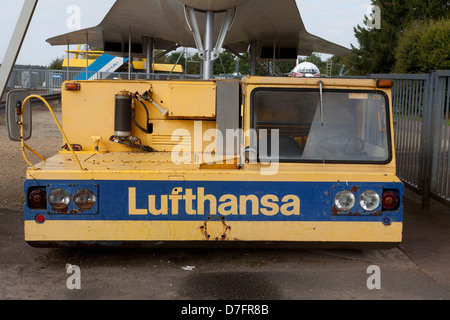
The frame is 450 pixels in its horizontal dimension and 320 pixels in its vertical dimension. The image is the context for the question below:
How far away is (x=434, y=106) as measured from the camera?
7949 mm

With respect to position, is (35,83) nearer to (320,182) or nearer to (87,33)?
(87,33)

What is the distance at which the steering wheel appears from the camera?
5086 mm

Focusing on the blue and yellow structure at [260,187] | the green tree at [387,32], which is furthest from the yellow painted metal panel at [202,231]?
the green tree at [387,32]

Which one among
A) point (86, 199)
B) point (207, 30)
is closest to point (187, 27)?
point (207, 30)

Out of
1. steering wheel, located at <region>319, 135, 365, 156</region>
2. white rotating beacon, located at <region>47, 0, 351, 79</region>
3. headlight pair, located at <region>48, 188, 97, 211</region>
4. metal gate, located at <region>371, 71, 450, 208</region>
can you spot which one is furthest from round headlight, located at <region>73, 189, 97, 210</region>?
white rotating beacon, located at <region>47, 0, 351, 79</region>

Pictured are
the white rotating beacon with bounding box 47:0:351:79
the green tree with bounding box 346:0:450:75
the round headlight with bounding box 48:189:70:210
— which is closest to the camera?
the round headlight with bounding box 48:189:70:210

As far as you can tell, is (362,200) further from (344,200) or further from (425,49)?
(425,49)

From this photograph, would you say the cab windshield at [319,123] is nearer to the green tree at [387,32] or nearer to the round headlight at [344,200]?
the round headlight at [344,200]

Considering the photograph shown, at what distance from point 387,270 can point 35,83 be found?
48.8m

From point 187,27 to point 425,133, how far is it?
760cm

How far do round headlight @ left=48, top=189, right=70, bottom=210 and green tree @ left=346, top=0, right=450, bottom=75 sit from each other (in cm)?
4028

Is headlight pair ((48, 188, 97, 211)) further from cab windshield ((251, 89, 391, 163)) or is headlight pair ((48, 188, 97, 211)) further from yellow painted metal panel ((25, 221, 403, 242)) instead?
cab windshield ((251, 89, 391, 163))

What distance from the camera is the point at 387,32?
144 ft
